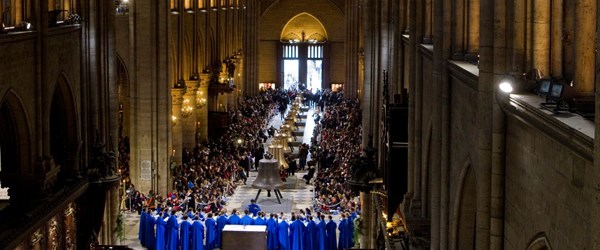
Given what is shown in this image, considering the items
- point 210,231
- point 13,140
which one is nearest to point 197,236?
point 210,231

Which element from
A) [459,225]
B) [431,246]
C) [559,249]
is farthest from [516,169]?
[431,246]

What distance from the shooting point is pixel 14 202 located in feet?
74.8

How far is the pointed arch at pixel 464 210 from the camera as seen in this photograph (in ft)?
47.5

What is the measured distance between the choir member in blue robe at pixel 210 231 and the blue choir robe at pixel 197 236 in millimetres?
409

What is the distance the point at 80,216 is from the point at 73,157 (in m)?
1.57

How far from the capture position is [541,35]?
11.2m

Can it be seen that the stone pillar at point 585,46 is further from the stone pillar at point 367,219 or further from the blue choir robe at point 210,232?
the blue choir robe at point 210,232

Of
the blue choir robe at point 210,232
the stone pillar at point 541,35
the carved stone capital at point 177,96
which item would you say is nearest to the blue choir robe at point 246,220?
the blue choir robe at point 210,232

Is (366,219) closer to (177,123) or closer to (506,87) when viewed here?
(177,123)

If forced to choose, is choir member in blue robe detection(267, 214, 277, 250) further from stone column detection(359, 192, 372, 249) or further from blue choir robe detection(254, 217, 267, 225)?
stone column detection(359, 192, 372, 249)

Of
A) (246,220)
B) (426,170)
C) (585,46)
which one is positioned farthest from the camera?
(246,220)

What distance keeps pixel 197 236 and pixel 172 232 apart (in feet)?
2.63

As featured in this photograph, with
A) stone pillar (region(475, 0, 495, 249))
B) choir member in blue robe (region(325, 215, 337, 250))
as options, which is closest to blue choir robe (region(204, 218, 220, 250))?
choir member in blue robe (region(325, 215, 337, 250))

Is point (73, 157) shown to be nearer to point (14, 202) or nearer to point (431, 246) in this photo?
point (14, 202)
